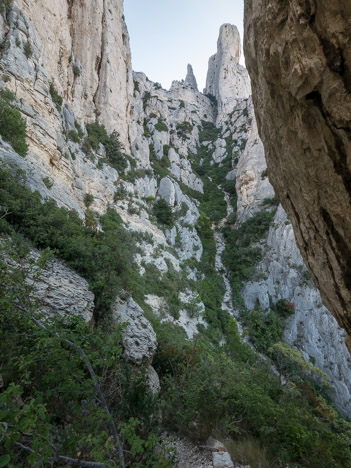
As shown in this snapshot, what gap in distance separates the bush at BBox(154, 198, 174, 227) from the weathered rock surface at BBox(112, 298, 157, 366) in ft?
43.9

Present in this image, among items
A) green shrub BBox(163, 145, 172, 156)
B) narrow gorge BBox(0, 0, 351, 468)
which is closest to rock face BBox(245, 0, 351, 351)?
narrow gorge BBox(0, 0, 351, 468)

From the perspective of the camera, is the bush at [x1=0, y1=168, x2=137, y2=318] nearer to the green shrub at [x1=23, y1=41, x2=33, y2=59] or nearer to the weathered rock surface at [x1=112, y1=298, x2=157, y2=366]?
the weathered rock surface at [x1=112, y1=298, x2=157, y2=366]

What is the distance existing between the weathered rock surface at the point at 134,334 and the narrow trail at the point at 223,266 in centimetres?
1119

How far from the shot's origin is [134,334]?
5.71 metres

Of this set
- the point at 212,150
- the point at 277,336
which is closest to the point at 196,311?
the point at 277,336

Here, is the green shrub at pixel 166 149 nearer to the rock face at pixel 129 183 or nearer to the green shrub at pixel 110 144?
the rock face at pixel 129 183

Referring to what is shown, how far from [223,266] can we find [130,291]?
49.5 feet

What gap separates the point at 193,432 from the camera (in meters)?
3.57

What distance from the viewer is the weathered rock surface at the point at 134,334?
5.18 m

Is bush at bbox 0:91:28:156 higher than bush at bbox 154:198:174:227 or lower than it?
lower

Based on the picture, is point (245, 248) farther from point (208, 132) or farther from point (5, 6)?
point (208, 132)

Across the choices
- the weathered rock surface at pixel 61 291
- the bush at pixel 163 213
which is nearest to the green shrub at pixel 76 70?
the bush at pixel 163 213

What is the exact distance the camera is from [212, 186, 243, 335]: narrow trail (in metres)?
17.0

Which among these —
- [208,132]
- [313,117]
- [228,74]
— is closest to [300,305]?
[313,117]
